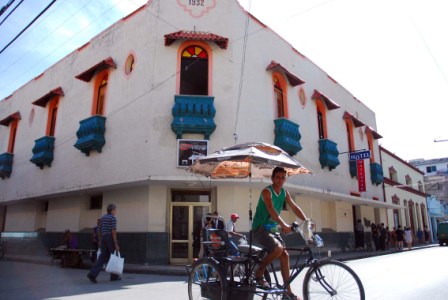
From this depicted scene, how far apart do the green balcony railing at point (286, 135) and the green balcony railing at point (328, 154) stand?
310cm

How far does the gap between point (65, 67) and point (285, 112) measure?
12.5m

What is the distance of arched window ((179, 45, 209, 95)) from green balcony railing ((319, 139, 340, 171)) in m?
7.71

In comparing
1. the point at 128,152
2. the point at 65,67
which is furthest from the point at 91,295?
the point at 65,67

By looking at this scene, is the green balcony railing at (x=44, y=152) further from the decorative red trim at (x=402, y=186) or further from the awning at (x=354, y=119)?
the decorative red trim at (x=402, y=186)

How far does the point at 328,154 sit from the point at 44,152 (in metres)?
14.8

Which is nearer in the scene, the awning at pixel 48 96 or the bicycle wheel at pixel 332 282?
the bicycle wheel at pixel 332 282

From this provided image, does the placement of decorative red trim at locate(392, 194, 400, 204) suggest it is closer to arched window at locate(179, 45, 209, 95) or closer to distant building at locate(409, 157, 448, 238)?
distant building at locate(409, 157, 448, 238)

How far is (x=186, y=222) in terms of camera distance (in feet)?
46.9

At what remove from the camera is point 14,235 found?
22.1 meters

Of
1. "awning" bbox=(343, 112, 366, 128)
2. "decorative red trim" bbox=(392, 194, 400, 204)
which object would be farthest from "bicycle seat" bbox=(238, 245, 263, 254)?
"decorative red trim" bbox=(392, 194, 400, 204)

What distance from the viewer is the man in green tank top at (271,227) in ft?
14.8

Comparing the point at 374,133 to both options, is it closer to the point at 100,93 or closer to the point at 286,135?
the point at 286,135

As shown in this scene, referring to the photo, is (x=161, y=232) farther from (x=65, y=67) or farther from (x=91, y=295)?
(x=65, y=67)

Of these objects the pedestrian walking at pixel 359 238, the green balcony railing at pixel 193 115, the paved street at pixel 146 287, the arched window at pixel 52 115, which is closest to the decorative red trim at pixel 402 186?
the pedestrian walking at pixel 359 238
